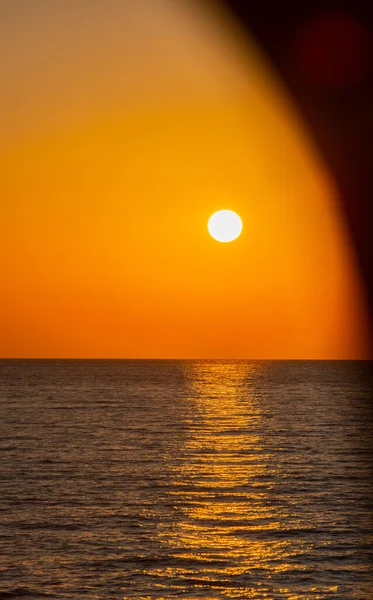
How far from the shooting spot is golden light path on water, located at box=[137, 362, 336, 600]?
102 feet

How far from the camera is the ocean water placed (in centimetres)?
3030

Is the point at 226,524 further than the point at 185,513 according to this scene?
No

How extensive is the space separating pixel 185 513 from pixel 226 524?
3.08m

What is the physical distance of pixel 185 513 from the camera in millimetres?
41094

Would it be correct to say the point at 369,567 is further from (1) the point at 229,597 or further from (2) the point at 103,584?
(2) the point at 103,584

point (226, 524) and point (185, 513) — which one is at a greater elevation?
point (185, 513)

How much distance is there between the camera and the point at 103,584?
29.9m

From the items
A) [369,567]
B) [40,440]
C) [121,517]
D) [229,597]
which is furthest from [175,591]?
[40,440]

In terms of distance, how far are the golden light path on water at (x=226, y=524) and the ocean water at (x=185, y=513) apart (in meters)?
0.08

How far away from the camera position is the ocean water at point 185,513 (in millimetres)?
30297

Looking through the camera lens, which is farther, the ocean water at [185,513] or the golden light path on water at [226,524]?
the golden light path on water at [226,524]

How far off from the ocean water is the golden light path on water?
0.25 ft

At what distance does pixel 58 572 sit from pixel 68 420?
6440 centimetres

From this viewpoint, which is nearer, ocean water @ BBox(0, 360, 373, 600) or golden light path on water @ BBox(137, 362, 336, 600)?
ocean water @ BBox(0, 360, 373, 600)
